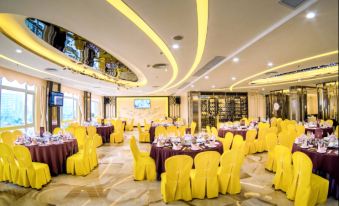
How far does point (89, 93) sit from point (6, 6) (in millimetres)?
12175

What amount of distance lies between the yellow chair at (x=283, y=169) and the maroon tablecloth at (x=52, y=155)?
4844mm

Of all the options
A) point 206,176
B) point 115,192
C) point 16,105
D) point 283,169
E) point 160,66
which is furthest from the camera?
point 16,105

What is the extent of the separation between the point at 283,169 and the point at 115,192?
3.26 m

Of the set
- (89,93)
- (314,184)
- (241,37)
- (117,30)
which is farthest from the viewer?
(89,93)

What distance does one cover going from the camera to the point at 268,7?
2686 millimetres

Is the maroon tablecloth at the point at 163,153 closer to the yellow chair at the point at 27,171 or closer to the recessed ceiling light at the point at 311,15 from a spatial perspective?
the yellow chair at the point at 27,171

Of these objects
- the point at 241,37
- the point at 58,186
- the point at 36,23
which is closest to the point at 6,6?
the point at 36,23

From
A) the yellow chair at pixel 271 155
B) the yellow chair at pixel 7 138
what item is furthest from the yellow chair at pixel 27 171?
the yellow chair at pixel 271 155

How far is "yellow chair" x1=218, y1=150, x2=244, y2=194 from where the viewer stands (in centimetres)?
362

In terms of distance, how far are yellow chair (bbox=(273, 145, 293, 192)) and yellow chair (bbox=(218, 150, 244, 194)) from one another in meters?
0.81

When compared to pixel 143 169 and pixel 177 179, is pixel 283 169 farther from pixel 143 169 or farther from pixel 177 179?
pixel 143 169

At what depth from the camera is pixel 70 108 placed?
12641mm

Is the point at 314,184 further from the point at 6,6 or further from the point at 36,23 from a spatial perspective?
the point at 36,23

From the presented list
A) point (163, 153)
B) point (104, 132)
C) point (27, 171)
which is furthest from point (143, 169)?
point (104, 132)
